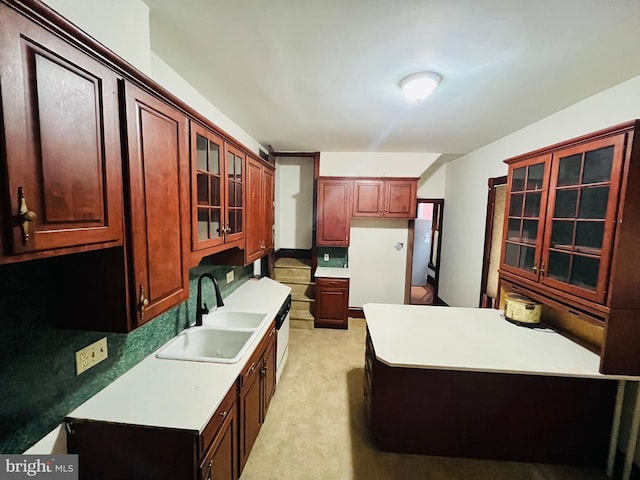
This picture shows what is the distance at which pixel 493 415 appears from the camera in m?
1.80

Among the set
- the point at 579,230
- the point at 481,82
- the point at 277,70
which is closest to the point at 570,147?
the point at 579,230

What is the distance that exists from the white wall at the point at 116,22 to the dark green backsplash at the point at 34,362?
92cm

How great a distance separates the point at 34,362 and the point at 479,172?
459 cm

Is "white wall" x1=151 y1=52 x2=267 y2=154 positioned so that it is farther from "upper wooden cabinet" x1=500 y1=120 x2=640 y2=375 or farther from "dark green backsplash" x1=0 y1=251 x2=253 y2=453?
"upper wooden cabinet" x1=500 y1=120 x2=640 y2=375

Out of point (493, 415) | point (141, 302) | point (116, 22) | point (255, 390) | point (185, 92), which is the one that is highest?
point (185, 92)

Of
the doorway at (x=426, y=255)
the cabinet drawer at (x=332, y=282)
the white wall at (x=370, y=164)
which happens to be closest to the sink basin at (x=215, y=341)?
the cabinet drawer at (x=332, y=282)

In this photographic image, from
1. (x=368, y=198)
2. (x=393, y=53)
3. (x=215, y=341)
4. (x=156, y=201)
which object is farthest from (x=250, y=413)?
(x=368, y=198)

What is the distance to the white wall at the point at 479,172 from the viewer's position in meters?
1.96

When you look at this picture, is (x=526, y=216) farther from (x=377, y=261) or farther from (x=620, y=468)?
(x=377, y=261)

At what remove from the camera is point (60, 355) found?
3.52ft

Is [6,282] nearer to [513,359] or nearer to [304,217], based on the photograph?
[513,359]

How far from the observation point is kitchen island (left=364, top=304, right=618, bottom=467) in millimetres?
1721

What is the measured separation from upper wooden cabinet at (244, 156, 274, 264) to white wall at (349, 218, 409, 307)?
1.78 metres

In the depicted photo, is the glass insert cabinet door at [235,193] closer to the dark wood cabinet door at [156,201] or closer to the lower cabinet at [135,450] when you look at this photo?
the dark wood cabinet door at [156,201]
